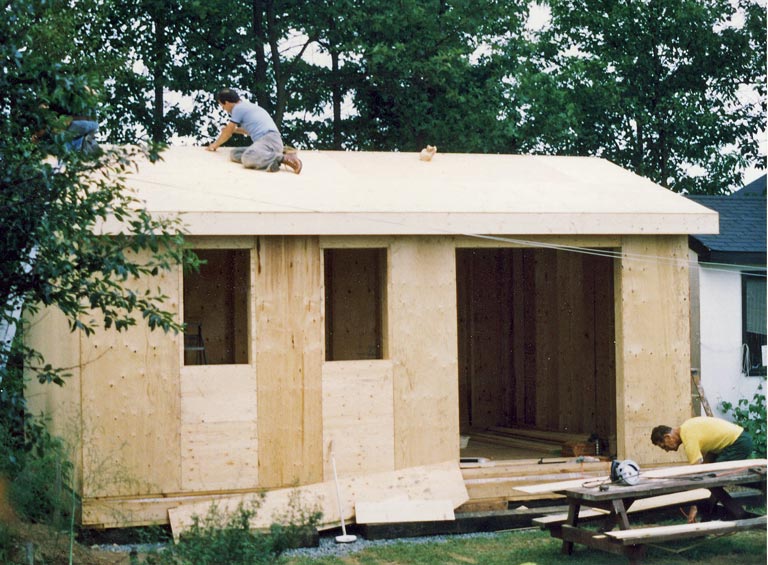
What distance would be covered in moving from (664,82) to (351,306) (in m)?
12.7

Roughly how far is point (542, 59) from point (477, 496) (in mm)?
15597

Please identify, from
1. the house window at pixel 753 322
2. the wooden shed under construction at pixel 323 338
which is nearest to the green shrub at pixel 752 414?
the house window at pixel 753 322

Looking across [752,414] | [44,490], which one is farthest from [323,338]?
[752,414]

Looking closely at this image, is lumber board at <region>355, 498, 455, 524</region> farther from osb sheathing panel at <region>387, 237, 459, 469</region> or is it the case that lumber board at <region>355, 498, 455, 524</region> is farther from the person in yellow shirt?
the person in yellow shirt

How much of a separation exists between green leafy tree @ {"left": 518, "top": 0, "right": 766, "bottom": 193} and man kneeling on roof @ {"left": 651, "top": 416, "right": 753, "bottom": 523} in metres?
13.2

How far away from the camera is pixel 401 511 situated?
9711 mm

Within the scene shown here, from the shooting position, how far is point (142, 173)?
1039cm

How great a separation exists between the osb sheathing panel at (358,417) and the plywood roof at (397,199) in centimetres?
129

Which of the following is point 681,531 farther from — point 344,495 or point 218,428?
point 218,428

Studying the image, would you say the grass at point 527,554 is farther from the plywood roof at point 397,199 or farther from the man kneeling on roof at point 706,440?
the plywood roof at point 397,199

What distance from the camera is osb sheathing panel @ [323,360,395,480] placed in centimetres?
994

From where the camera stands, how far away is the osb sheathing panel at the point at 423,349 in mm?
10172

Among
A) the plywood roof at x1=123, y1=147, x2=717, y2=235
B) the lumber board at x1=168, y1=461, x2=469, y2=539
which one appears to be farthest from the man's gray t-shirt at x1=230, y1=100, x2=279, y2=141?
the lumber board at x1=168, y1=461, x2=469, y2=539

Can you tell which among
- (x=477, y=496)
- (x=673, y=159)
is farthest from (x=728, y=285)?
(x=673, y=159)
